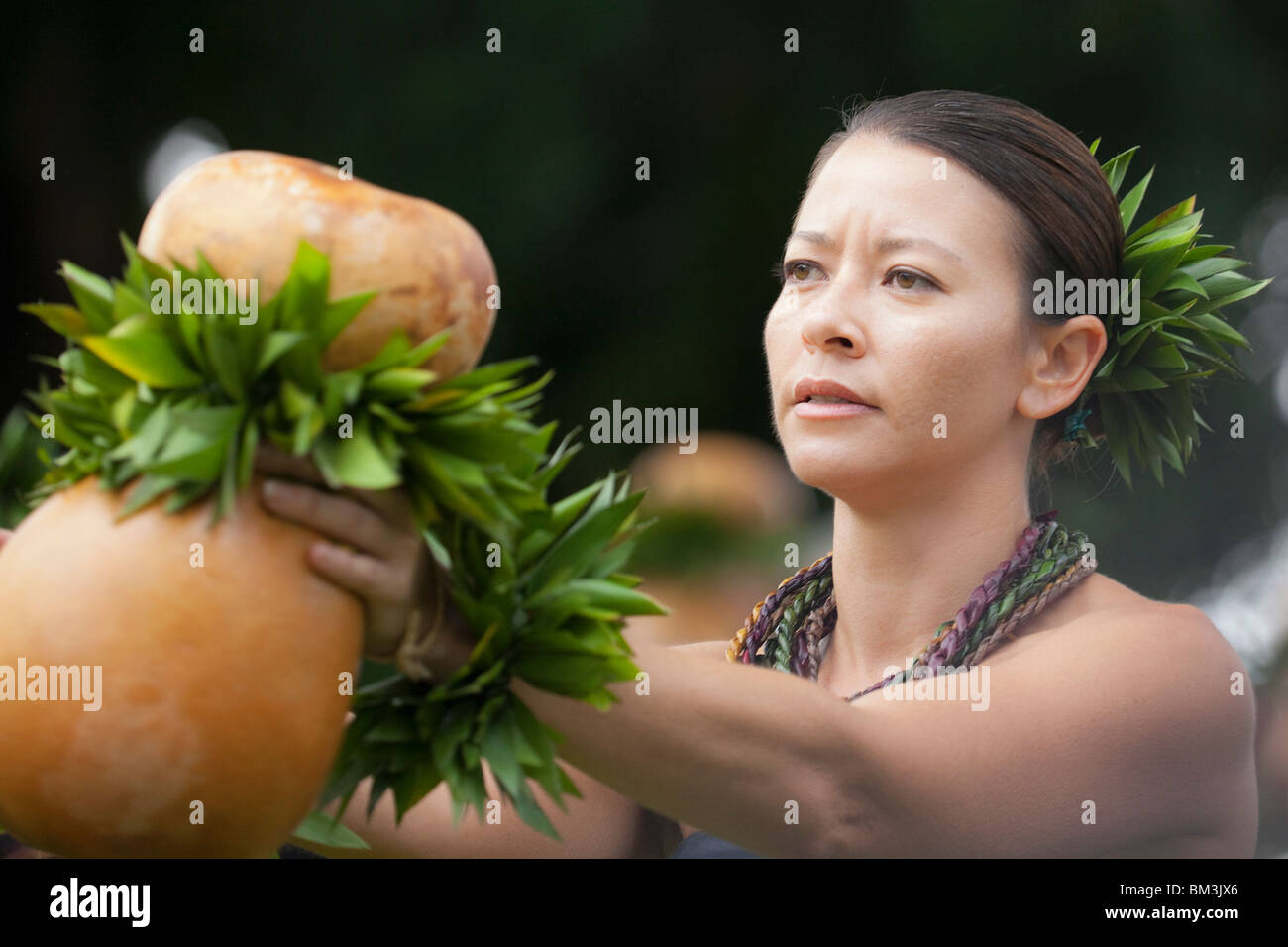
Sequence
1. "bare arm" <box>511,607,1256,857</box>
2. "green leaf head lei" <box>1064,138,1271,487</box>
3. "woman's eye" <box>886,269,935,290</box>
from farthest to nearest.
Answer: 1. "green leaf head lei" <box>1064,138,1271,487</box>
2. "woman's eye" <box>886,269,935,290</box>
3. "bare arm" <box>511,607,1256,857</box>

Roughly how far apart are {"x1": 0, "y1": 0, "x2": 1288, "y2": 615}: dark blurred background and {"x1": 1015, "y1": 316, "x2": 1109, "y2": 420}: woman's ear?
1739mm

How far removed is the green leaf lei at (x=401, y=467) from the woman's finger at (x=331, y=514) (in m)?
0.04

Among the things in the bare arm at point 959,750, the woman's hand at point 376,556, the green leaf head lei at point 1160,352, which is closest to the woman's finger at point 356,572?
the woman's hand at point 376,556

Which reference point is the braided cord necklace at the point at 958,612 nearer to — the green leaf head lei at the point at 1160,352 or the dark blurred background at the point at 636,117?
the green leaf head lei at the point at 1160,352

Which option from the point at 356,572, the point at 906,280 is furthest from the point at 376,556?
the point at 906,280

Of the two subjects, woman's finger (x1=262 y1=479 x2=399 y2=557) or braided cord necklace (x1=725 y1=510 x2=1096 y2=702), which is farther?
braided cord necklace (x1=725 y1=510 x2=1096 y2=702)

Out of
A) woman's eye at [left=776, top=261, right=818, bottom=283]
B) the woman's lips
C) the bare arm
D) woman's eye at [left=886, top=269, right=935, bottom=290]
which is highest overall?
woman's eye at [left=776, top=261, right=818, bottom=283]

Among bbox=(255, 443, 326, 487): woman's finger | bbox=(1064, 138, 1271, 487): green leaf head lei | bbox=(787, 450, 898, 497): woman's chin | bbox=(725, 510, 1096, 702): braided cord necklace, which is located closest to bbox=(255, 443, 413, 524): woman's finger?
bbox=(255, 443, 326, 487): woman's finger

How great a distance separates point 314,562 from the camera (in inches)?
53.1

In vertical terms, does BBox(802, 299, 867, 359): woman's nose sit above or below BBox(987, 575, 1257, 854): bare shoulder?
A: above

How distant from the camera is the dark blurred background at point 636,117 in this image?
3.77m

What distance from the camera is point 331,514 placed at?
4.45 ft

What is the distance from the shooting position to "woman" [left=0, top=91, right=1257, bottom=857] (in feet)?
5.33

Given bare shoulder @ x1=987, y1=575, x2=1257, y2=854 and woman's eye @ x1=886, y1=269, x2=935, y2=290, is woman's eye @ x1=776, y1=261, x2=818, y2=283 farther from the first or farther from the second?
bare shoulder @ x1=987, y1=575, x2=1257, y2=854
